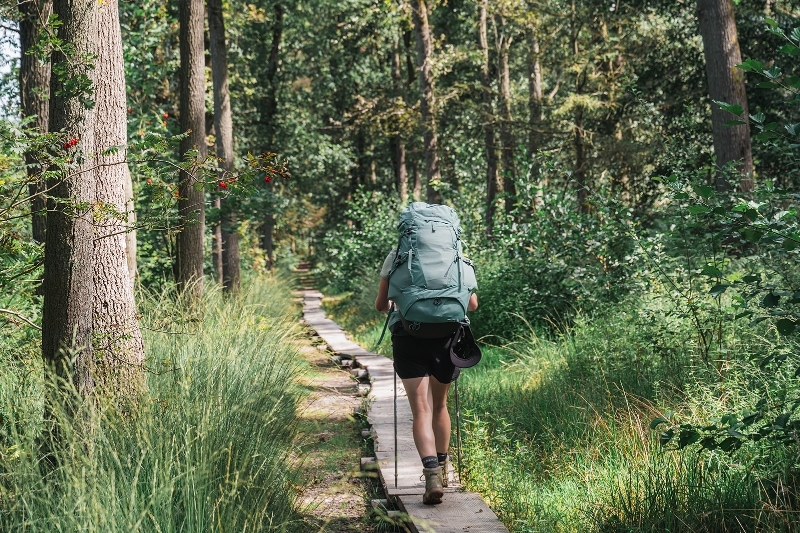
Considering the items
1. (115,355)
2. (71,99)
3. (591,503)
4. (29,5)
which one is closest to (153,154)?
(71,99)

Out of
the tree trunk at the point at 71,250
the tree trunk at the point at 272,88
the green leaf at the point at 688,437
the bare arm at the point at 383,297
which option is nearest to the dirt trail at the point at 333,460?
the bare arm at the point at 383,297

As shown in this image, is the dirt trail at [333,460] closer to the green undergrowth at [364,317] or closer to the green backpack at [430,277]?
the green backpack at [430,277]

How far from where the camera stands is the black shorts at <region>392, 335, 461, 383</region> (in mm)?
4840

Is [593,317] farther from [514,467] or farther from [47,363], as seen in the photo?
[47,363]

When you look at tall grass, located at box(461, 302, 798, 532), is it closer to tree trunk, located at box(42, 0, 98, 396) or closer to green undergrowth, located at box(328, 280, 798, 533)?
green undergrowth, located at box(328, 280, 798, 533)

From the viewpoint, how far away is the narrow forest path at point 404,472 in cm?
449

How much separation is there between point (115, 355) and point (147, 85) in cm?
880

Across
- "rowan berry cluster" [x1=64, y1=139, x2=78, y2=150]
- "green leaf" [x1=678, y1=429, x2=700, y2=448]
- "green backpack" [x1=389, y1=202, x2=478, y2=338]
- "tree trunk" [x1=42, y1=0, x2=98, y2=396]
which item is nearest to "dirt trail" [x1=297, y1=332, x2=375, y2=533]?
"green backpack" [x1=389, y1=202, x2=478, y2=338]

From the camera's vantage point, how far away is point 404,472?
573cm

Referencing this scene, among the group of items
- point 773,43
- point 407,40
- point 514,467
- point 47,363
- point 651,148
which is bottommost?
point 514,467

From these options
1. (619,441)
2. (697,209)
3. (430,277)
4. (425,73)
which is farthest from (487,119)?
(697,209)

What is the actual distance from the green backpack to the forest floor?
118 centimetres

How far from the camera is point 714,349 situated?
20.7ft

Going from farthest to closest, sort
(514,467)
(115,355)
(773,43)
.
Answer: (773,43), (514,467), (115,355)
